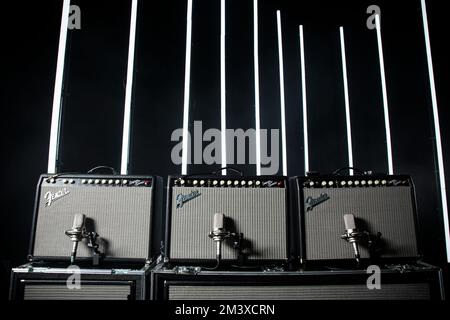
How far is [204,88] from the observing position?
90.2 inches

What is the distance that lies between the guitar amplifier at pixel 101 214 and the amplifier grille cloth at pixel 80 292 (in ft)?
0.47

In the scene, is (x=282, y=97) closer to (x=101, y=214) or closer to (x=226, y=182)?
(x=226, y=182)

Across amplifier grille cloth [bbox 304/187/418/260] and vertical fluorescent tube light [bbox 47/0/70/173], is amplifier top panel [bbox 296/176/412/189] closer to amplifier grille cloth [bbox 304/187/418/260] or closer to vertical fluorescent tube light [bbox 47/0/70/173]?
amplifier grille cloth [bbox 304/187/418/260]

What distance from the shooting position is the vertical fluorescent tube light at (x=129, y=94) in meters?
2.12

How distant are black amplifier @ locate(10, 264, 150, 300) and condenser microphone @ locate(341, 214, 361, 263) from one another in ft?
3.29

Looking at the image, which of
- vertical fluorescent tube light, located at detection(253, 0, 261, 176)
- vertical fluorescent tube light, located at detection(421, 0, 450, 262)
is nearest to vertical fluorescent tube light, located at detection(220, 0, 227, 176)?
vertical fluorescent tube light, located at detection(253, 0, 261, 176)

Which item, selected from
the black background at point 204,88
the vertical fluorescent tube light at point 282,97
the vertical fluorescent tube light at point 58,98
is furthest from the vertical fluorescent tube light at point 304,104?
the vertical fluorescent tube light at point 58,98

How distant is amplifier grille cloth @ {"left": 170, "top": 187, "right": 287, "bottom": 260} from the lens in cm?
146

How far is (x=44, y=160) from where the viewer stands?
2.05 metres

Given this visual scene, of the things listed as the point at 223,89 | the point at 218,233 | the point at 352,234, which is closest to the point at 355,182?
the point at 352,234

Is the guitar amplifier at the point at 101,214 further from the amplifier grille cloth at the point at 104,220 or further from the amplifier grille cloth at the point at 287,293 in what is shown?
the amplifier grille cloth at the point at 287,293

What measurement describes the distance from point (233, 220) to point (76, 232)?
2.54ft
